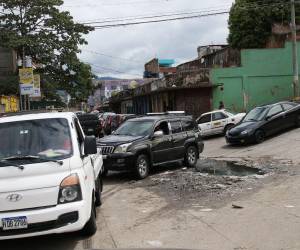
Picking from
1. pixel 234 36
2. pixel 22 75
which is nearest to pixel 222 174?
pixel 22 75

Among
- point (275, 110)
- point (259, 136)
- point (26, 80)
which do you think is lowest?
point (259, 136)

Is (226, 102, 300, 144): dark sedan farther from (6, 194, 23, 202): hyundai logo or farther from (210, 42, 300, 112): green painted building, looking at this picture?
(6, 194, 23, 202): hyundai logo

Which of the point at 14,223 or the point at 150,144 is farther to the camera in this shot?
the point at 150,144

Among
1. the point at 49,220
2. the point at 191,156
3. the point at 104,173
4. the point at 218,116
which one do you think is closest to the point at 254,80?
the point at 218,116

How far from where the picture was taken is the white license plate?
6.95 meters

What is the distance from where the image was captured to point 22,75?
24.1m

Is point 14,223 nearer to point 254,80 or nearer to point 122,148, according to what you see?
point 122,148

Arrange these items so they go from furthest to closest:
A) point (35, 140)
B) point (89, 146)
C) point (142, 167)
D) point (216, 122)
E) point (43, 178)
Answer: point (216, 122)
point (142, 167)
point (89, 146)
point (35, 140)
point (43, 178)

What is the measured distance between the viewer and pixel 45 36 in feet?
124

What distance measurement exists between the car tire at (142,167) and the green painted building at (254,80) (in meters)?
21.0

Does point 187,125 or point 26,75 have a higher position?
point 26,75

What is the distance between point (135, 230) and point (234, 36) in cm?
4198

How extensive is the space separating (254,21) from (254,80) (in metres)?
12.1

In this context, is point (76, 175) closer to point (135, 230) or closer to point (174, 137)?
point (135, 230)
